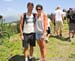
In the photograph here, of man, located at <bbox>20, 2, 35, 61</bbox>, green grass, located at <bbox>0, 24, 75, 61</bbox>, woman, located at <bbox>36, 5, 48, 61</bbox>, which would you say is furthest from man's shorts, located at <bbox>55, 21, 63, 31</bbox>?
man, located at <bbox>20, 2, 35, 61</bbox>

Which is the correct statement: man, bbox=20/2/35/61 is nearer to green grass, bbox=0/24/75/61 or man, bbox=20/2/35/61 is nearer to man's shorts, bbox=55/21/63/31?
green grass, bbox=0/24/75/61

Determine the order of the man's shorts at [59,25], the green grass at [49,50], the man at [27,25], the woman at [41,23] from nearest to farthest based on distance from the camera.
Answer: the man at [27,25], the woman at [41,23], the green grass at [49,50], the man's shorts at [59,25]

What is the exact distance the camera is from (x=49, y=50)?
43.3ft

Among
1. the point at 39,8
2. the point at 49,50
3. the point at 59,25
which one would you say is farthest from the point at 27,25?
the point at 59,25

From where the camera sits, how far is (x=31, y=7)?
930cm

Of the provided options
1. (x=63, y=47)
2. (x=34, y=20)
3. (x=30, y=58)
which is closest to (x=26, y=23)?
(x=34, y=20)

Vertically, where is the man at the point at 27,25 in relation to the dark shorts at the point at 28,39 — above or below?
above

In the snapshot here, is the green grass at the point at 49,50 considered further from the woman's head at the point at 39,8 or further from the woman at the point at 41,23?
the woman's head at the point at 39,8

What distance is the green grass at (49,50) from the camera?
11.4 meters

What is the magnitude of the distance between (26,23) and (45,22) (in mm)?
554

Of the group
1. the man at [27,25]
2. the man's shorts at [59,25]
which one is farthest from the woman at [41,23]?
the man's shorts at [59,25]

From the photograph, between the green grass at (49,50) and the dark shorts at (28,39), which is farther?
the green grass at (49,50)

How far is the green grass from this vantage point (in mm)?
11375

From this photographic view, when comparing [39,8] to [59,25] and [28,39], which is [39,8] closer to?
[28,39]
